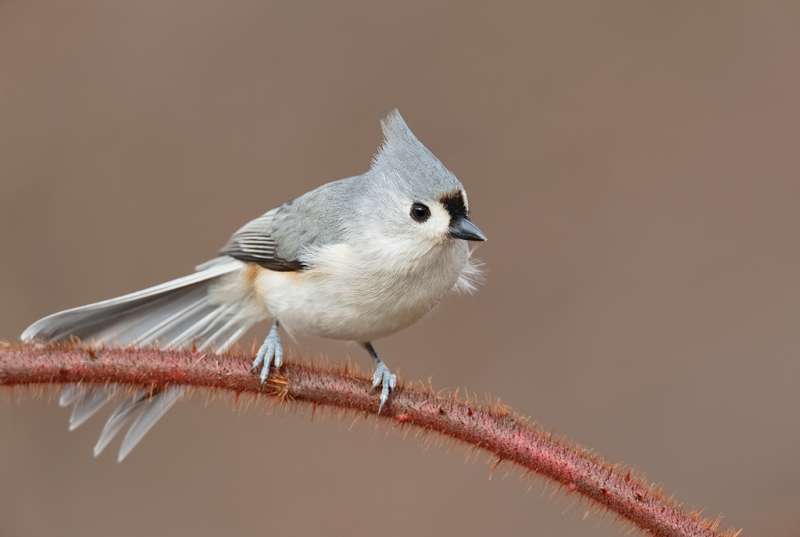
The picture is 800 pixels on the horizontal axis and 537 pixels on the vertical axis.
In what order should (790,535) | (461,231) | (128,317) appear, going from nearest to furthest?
1. (461,231)
2. (128,317)
3. (790,535)

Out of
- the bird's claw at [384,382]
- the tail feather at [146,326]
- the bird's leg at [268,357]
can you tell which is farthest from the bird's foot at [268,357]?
the bird's claw at [384,382]

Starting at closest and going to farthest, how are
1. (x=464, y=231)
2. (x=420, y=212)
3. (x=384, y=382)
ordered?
(x=384, y=382)
(x=464, y=231)
(x=420, y=212)

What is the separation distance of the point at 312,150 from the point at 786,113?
2.57m

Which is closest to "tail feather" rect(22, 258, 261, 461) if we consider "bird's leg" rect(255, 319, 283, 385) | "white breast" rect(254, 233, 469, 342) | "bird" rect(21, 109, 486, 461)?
"bird" rect(21, 109, 486, 461)

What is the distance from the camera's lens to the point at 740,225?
13.4 feet

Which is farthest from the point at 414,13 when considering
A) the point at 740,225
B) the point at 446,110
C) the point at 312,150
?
the point at 740,225

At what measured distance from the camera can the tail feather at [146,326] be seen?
2172mm

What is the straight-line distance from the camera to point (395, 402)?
1.79m

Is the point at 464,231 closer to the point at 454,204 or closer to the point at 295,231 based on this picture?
the point at 454,204

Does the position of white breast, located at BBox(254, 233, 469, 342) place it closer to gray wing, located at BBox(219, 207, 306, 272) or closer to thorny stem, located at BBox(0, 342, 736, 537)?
gray wing, located at BBox(219, 207, 306, 272)

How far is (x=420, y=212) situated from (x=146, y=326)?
100 cm

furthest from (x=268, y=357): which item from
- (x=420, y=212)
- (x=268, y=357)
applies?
(x=420, y=212)

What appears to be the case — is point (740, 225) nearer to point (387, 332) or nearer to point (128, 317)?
point (387, 332)

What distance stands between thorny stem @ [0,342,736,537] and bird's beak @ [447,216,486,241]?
486mm
